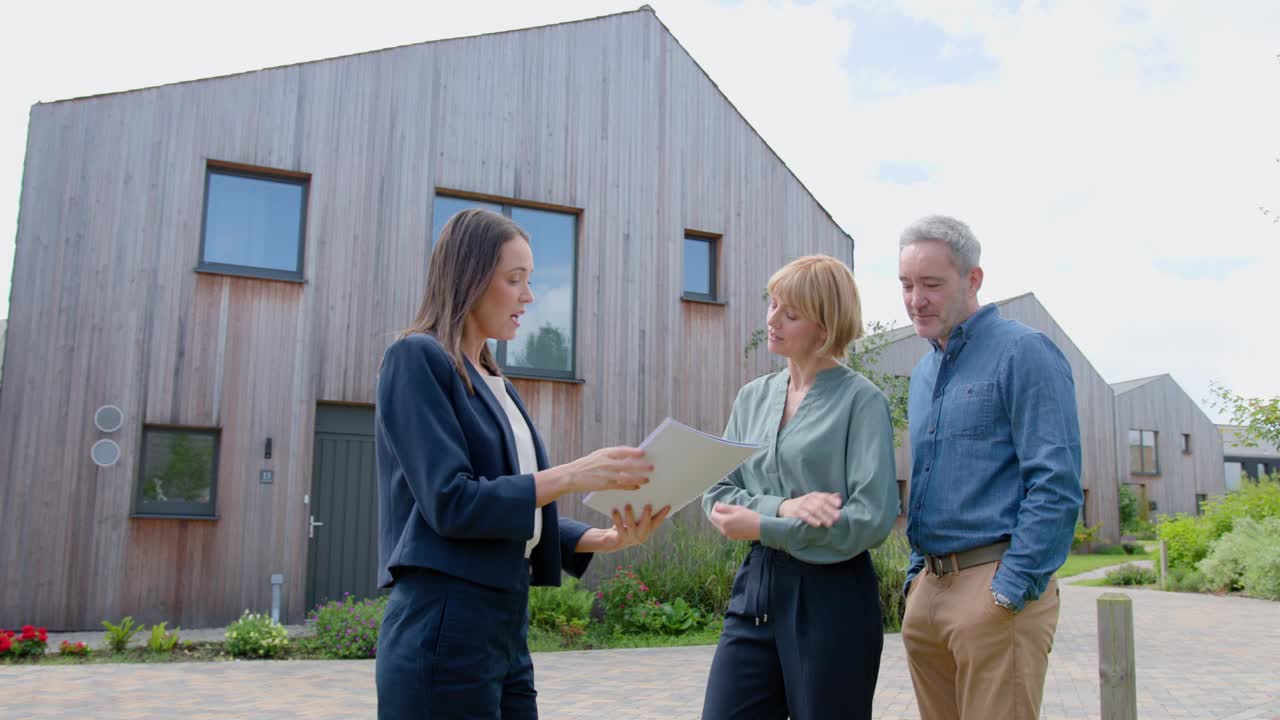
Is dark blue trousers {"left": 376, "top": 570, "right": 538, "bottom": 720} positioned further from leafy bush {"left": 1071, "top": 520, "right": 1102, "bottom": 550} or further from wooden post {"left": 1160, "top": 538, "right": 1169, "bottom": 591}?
leafy bush {"left": 1071, "top": 520, "right": 1102, "bottom": 550}

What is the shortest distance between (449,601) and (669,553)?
32.9 ft

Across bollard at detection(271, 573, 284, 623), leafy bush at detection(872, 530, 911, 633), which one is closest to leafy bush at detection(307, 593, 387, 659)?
bollard at detection(271, 573, 284, 623)

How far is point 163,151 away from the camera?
35.0 feet

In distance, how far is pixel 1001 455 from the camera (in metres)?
2.81

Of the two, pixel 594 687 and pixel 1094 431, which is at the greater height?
pixel 1094 431

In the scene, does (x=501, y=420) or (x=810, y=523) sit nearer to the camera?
(x=501, y=420)

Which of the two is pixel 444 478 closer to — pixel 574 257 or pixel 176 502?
pixel 176 502

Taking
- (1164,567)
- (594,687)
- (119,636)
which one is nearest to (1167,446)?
(1164,567)

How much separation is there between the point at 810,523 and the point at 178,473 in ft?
32.1

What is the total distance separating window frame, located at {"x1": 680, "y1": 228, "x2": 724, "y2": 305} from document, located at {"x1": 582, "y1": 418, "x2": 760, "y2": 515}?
11.1 metres

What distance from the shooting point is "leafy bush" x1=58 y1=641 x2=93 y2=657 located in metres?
8.47

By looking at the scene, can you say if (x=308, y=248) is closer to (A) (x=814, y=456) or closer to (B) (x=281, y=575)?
(B) (x=281, y=575)

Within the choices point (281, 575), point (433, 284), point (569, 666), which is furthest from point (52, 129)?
point (433, 284)

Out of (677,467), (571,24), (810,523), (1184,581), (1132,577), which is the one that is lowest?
(1132,577)
